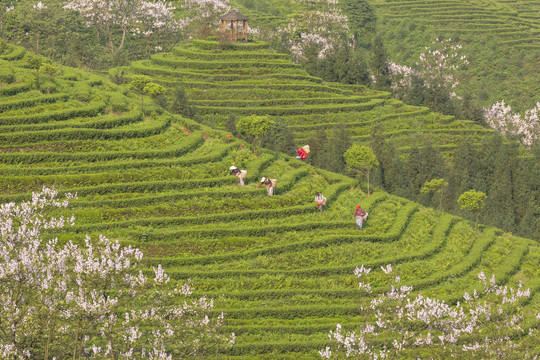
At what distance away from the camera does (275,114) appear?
291 ft

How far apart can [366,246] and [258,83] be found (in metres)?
50.8

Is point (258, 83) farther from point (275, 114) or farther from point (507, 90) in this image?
point (507, 90)

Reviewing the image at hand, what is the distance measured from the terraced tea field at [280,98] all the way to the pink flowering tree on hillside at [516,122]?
14.6 metres

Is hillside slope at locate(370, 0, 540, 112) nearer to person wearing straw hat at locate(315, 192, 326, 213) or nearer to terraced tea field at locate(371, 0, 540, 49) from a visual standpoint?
terraced tea field at locate(371, 0, 540, 49)

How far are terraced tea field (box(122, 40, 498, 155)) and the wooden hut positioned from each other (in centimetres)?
270

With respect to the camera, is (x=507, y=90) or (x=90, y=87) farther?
(x=507, y=90)

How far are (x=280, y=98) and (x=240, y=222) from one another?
1859 inches

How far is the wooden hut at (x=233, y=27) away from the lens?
10100 cm

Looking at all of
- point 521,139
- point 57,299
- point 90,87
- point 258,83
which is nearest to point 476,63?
point 521,139

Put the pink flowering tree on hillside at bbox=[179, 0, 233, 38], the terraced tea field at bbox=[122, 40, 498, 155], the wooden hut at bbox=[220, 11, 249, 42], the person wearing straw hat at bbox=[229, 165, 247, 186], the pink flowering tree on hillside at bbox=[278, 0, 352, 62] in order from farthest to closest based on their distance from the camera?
the pink flowering tree on hillside at bbox=[278, 0, 352, 62] < the pink flowering tree on hillside at bbox=[179, 0, 233, 38] < the wooden hut at bbox=[220, 11, 249, 42] < the terraced tea field at bbox=[122, 40, 498, 155] < the person wearing straw hat at bbox=[229, 165, 247, 186]

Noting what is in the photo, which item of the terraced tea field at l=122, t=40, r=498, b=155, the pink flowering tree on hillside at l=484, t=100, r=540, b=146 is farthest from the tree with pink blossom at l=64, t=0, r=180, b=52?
the pink flowering tree on hillside at l=484, t=100, r=540, b=146

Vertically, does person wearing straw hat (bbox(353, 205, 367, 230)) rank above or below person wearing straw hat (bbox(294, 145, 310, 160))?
below

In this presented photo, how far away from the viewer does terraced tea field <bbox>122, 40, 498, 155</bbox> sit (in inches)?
3487

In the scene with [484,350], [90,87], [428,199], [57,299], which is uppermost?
[90,87]
